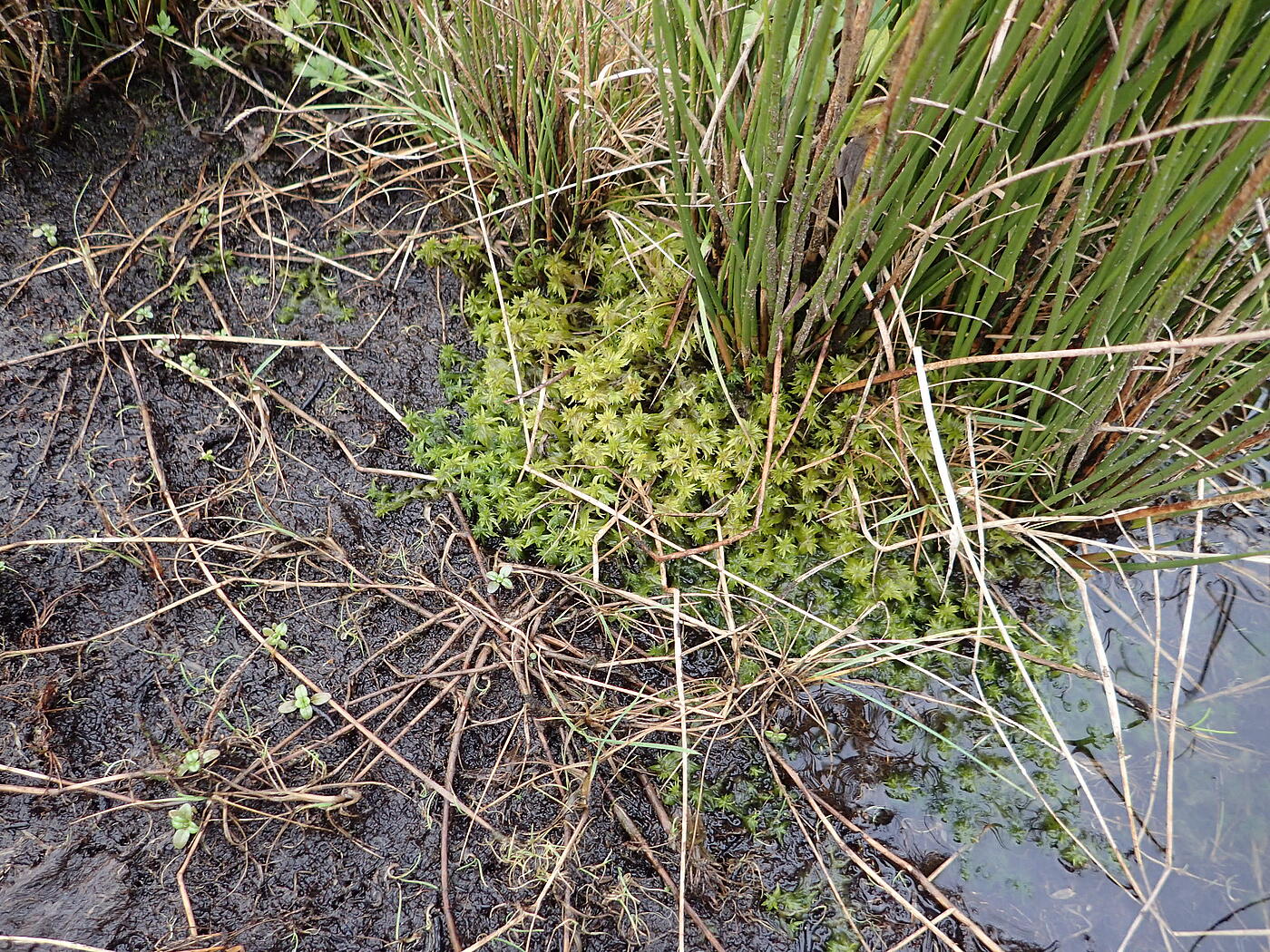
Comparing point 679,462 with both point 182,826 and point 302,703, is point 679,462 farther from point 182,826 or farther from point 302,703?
point 182,826

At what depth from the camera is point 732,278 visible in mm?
1869

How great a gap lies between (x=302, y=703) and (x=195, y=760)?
245 millimetres

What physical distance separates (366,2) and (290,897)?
2.44m

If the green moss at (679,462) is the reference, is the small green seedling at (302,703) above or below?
below

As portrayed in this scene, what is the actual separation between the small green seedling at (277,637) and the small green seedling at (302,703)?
0.13 m

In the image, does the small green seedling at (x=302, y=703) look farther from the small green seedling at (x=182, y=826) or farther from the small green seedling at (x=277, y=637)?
the small green seedling at (x=182, y=826)

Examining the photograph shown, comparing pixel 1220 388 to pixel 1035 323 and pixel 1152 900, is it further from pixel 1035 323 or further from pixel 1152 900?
pixel 1152 900

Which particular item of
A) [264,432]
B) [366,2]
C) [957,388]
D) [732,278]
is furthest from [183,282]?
[957,388]

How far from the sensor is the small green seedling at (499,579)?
196cm

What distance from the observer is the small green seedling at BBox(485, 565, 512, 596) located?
196 centimetres

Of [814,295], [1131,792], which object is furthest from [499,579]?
[1131,792]

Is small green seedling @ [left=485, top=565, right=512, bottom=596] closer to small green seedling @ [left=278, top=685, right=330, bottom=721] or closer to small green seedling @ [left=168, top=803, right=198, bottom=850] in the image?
small green seedling @ [left=278, top=685, right=330, bottom=721]

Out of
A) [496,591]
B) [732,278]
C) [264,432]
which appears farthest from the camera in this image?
[264,432]

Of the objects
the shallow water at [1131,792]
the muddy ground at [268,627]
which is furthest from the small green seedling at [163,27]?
the shallow water at [1131,792]
